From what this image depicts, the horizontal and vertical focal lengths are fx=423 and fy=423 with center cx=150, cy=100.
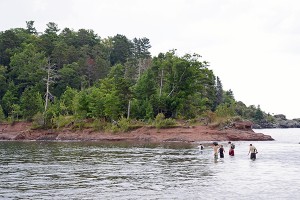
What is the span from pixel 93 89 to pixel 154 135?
106 feet

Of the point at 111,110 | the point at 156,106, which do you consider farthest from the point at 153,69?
the point at 111,110

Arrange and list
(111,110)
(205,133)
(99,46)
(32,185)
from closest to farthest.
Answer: (32,185) → (205,133) → (111,110) → (99,46)

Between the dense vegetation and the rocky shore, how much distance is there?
290 cm

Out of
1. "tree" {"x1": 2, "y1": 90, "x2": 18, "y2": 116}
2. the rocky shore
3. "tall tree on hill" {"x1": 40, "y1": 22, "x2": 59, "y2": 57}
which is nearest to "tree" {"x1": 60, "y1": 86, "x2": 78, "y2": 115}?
the rocky shore

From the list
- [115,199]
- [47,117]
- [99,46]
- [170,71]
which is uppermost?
[99,46]

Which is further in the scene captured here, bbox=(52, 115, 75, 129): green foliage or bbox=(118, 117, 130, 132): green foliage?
bbox=(52, 115, 75, 129): green foliage

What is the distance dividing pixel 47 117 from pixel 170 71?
117 ft

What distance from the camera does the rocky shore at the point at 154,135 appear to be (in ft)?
301

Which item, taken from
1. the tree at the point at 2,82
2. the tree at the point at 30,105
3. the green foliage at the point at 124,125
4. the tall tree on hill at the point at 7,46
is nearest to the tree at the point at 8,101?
the tree at the point at 2,82

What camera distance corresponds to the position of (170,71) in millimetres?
118125

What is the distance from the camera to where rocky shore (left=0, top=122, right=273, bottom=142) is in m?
91.7

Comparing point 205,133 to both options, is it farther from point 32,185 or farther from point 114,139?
point 32,185

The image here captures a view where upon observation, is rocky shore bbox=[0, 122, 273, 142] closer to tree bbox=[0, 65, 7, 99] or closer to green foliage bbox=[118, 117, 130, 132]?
green foliage bbox=[118, 117, 130, 132]

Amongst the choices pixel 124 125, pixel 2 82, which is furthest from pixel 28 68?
pixel 124 125
